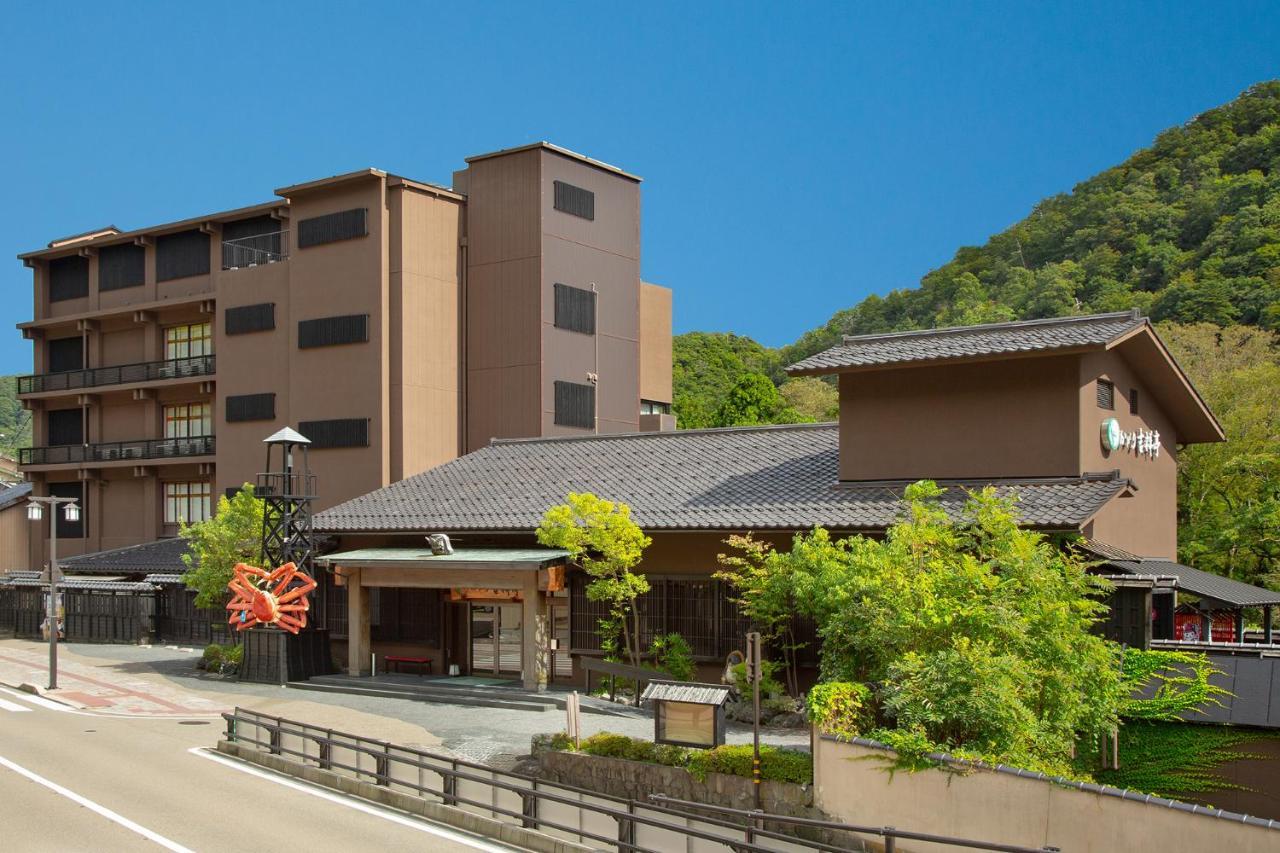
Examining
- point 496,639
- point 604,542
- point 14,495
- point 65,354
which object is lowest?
point 496,639

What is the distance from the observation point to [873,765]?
1836cm

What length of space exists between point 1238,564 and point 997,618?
23548 mm

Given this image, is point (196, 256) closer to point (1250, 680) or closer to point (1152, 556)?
point (1152, 556)

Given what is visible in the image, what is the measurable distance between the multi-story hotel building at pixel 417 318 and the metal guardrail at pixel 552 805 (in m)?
20.1

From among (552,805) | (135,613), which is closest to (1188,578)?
(552,805)

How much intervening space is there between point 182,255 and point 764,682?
37892 mm

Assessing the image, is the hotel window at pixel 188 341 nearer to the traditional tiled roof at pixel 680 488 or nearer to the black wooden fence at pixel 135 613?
the black wooden fence at pixel 135 613

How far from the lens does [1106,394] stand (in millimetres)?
26469

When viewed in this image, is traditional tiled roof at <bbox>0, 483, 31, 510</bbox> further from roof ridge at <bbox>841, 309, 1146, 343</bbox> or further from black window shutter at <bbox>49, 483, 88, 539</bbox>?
roof ridge at <bbox>841, 309, 1146, 343</bbox>

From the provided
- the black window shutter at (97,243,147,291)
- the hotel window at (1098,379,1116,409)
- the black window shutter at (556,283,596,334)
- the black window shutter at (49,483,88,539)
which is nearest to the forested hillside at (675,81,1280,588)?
the hotel window at (1098,379,1116,409)

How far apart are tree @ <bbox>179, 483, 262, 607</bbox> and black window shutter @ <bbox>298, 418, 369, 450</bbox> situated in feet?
17.8

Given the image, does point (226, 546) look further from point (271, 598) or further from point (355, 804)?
point (355, 804)

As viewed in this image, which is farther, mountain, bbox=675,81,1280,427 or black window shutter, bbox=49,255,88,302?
black window shutter, bbox=49,255,88,302

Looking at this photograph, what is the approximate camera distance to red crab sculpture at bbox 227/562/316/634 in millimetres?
32500
